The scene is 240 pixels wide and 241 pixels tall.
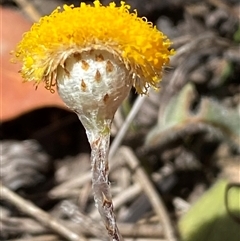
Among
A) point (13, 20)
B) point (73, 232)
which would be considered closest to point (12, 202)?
point (73, 232)

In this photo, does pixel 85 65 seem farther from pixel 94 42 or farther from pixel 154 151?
pixel 154 151

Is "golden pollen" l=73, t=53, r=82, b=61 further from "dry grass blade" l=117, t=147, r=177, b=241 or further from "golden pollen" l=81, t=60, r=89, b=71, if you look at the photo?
"dry grass blade" l=117, t=147, r=177, b=241

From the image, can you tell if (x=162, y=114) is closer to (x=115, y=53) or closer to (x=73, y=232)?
(x=73, y=232)

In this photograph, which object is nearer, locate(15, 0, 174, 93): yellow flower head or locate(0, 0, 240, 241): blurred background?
locate(15, 0, 174, 93): yellow flower head

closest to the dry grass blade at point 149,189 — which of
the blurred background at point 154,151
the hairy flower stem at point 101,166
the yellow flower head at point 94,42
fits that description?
the blurred background at point 154,151

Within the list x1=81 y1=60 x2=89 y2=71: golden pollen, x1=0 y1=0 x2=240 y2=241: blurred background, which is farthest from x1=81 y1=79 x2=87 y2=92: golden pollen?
x1=0 y1=0 x2=240 y2=241: blurred background

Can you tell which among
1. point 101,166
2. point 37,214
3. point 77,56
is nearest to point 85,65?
point 77,56

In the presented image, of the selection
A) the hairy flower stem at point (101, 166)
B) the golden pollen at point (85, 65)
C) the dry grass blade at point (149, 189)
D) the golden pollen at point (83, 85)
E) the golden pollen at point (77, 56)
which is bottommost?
the dry grass blade at point (149, 189)

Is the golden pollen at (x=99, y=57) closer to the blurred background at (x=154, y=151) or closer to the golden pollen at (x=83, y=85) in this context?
the golden pollen at (x=83, y=85)
